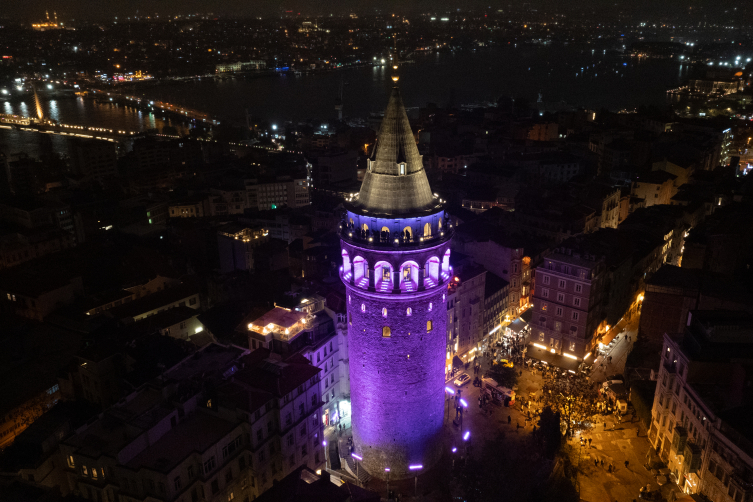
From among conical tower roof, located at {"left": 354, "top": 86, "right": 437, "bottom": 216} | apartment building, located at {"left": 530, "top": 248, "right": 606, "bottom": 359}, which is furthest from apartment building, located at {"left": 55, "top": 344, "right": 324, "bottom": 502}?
apartment building, located at {"left": 530, "top": 248, "right": 606, "bottom": 359}

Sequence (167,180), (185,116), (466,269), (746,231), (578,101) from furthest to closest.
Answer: (578,101)
(185,116)
(167,180)
(746,231)
(466,269)

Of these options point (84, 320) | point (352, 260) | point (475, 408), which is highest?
point (352, 260)

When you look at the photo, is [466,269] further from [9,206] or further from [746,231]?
[9,206]

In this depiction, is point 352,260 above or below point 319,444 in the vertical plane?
above

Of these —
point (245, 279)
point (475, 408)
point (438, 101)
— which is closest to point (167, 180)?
point (245, 279)

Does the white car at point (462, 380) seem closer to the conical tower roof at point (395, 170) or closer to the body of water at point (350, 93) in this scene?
the conical tower roof at point (395, 170)

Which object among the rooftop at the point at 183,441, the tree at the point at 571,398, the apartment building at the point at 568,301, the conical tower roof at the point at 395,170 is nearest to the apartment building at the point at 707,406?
the tree at the point at 571,398

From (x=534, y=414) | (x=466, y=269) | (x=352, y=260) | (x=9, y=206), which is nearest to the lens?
(x=352, y=260)
